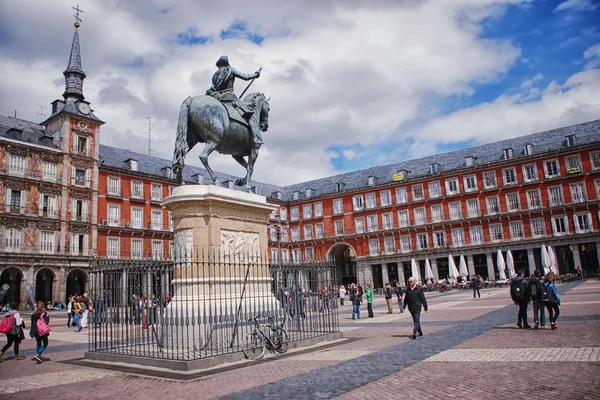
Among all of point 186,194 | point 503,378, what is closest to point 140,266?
point 186,194

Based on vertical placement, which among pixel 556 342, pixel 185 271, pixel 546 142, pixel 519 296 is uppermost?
pixel 546 142

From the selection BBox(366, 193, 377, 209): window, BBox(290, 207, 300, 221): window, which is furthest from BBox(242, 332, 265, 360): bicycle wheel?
BBox(290, 207, 300, 221): window

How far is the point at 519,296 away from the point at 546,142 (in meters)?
41.2

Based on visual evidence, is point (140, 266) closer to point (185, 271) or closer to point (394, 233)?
point (185, 271)

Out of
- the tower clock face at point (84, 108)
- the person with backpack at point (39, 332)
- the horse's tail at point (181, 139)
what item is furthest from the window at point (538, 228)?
the person with backpack at point (39, 332)

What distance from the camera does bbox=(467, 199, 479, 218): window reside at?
159ft

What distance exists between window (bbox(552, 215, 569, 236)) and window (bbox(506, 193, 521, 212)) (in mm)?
3512

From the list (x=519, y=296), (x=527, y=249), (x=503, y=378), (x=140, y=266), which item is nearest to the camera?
(x=503, y=378)

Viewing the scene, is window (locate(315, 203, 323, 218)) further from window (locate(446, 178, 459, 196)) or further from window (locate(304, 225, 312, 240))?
window (locate(446, 178, 459, 196))

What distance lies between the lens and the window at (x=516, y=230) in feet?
150

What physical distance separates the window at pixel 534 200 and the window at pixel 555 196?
98 centimetres

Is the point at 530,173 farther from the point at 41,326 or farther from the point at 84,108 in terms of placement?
the point at 41,326

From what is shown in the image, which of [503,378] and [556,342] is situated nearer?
[503,378]

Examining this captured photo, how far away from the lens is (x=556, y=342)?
8.81 metres
